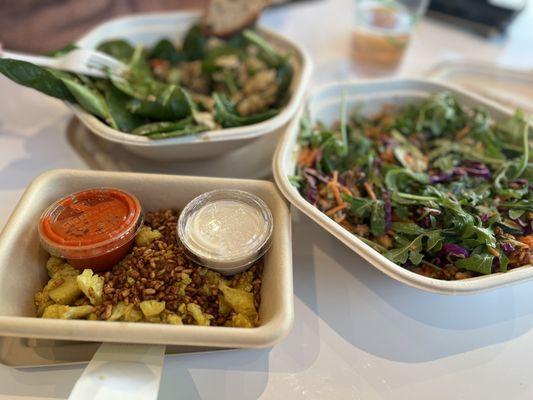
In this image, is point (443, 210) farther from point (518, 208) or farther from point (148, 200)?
point (148, 200)

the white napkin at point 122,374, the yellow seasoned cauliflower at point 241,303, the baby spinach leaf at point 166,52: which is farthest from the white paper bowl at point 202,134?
the white napkin at point 122,374

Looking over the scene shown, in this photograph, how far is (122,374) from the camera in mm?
936

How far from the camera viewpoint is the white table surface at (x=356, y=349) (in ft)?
3.39

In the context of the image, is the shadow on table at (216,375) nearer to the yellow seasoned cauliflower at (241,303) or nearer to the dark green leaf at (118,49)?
the yellow seasoned cauliflower at (241,303)

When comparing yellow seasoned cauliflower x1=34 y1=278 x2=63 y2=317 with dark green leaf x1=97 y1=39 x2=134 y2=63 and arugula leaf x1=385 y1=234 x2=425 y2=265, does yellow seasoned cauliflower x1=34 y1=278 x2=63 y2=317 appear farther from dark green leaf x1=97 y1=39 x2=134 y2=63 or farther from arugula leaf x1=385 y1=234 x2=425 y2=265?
dark green leaf x1=97 y1=39 x2=134 y2=63

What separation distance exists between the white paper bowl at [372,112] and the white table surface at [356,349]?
208 millimetres

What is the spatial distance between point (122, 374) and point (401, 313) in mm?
773

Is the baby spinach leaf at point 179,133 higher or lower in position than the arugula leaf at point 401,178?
higher

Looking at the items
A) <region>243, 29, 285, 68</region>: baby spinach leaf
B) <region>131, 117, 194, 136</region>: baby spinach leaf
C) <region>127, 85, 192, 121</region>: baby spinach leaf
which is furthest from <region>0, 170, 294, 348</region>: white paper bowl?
<region>243, 29, 285, 68</region>: baby spinach leaf

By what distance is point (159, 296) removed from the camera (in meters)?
1.04

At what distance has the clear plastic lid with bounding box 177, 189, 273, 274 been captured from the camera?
3.61 ft

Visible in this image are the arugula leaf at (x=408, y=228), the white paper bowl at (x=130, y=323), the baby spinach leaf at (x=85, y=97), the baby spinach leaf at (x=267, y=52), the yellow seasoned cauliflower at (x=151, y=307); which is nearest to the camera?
the white paper bowl at (x=130, y=323)

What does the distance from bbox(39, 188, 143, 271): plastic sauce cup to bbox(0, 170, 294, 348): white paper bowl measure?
6 centimetres

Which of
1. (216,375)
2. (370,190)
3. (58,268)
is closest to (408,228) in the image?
(370,190)
